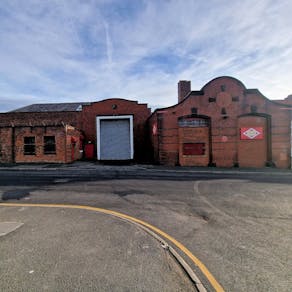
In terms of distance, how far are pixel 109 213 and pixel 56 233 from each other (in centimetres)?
166

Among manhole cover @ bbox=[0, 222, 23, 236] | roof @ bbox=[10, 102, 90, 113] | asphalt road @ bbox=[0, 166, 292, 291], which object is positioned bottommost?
asphalt road @ bbox=[0, 166, 292, 291]

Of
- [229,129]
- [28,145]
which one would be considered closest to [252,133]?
[229,129]

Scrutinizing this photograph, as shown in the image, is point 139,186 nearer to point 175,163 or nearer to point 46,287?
point 46,287

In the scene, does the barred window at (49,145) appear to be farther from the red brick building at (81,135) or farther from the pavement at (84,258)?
the pavement at (84,258)

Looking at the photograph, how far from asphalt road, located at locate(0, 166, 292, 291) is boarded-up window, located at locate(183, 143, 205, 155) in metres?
7.69

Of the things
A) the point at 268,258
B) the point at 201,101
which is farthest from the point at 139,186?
the point at 201,101

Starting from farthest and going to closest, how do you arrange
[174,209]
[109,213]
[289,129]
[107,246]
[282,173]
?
[289,129] < [282,173] < [174,209] < [109,213] < [107,246]

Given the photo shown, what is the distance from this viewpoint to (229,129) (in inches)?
693

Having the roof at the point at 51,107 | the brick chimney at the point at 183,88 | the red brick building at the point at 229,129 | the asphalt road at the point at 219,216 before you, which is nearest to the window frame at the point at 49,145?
the asphalt road at the point at 219,216

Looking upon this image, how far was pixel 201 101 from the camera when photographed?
17.8 m

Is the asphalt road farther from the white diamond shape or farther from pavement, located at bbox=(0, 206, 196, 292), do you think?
the white diamond shape

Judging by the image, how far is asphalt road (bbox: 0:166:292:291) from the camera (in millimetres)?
3242

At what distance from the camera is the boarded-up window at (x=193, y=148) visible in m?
17.6

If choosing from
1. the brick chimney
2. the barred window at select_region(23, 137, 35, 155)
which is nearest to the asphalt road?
the barred window at select_region(23, 137, 35, 155)
